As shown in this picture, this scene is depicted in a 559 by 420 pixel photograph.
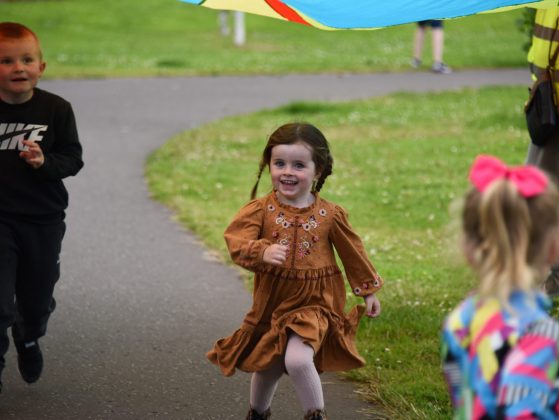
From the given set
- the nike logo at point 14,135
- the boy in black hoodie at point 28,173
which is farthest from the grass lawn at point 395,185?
the nike logo at point 14,135

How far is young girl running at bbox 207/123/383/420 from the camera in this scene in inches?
171

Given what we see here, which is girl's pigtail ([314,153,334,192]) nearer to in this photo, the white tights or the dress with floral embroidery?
the dress with floral embroidery

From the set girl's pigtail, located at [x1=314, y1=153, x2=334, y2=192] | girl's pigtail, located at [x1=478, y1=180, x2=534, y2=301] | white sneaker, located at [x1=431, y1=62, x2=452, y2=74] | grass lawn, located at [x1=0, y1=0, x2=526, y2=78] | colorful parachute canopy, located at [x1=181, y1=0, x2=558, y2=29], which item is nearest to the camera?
girl's pigtail, located at [x1=478, y1=180, x2=534, y2=301]

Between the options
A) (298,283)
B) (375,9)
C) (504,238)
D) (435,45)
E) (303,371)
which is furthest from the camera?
(435,45)

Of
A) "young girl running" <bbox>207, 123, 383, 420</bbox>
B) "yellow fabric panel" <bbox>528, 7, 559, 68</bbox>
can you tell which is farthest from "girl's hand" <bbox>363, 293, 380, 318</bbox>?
"yellow fabric panel" <bbox>528, 7, 559, 68</bbox>

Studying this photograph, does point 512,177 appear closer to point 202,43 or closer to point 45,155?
point 45,155

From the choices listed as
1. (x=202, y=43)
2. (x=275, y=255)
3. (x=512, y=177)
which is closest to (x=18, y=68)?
(x=275, y=255)

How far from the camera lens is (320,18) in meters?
5.41

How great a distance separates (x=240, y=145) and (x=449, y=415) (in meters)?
7.60

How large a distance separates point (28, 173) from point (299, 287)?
4.41 ft

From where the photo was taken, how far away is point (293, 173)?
443 centimetres

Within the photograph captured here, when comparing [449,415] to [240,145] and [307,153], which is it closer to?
[307,153]

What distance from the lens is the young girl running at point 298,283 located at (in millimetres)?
4355

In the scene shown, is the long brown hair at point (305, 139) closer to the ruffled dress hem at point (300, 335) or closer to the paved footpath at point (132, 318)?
the ruffled dress hem at point (300, 335)
